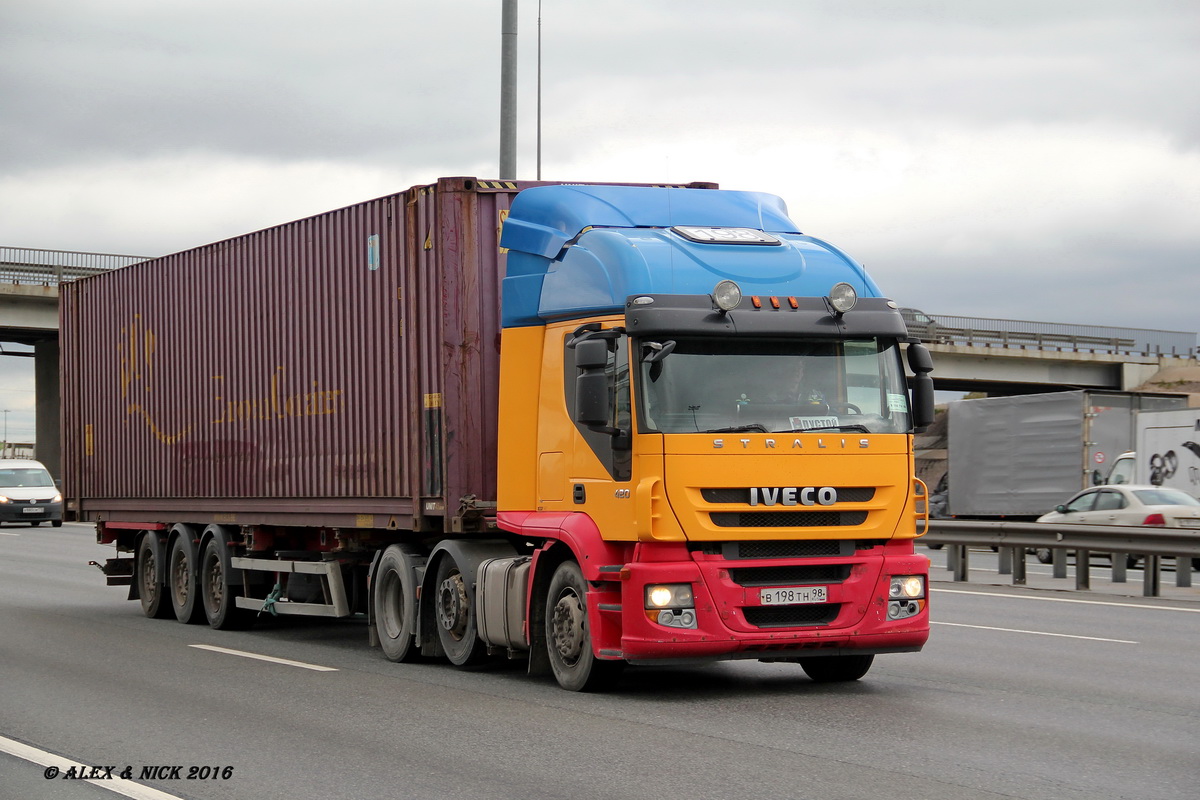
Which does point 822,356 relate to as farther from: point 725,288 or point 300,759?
point 300,759

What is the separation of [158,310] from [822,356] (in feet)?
31.1

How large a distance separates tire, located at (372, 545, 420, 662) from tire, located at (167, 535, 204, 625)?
12.9ft

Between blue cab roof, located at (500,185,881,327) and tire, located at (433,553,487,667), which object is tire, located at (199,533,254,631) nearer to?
tire, located at (433,553,487,667)

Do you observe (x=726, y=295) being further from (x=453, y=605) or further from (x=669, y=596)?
(x=453, y=605)

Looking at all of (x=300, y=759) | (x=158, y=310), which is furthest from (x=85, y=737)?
(x=158, y=310)

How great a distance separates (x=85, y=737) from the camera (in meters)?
8.52

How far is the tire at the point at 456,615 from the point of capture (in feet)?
37.0

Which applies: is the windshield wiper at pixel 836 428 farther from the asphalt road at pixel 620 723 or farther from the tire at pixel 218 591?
the tire at pixel 218 591

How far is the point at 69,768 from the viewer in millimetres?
Result: 7562

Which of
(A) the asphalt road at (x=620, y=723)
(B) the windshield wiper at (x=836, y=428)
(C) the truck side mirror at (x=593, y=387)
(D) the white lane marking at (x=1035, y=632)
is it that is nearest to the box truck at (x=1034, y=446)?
(D) the white lane marking at (x=1035, y=632)

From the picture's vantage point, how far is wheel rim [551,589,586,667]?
9875 mm

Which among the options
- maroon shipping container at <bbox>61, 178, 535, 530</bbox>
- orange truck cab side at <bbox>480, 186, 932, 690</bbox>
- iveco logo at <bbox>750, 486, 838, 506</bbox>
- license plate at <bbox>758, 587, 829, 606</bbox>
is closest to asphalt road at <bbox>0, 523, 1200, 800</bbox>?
orange truck cab side at <bbox>480, 186, 932, 690</bbox>

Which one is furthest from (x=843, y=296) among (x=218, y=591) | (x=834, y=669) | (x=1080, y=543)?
(x=1080, y=543)

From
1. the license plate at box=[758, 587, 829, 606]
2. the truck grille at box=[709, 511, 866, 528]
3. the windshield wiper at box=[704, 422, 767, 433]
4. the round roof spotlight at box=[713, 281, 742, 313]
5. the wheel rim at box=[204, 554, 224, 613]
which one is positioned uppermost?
the round roof spotlight at box=[713, 281, 742, 313]
